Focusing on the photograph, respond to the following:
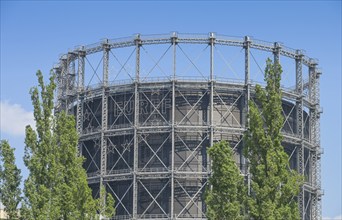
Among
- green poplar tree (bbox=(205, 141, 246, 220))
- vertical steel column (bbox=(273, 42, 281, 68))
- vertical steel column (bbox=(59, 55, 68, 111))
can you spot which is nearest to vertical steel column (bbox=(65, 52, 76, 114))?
vertical steel column (bbox=(59, 55, 68, 111))

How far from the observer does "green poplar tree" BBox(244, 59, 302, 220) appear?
33438 mm

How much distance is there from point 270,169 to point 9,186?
41.6 feet

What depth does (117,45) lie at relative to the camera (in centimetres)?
5803

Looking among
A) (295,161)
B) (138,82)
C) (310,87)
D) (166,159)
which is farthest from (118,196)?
(310,87)

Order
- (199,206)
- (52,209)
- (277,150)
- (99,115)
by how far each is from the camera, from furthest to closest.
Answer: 1. (99,115)
2. (199,206)
3. (52,209)
4. (277,150)

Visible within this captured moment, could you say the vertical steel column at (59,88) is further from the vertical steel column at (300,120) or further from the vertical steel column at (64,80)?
the vertical steel column at (300,120)

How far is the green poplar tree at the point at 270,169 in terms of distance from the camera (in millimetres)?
33438

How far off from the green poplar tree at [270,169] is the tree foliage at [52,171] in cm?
895

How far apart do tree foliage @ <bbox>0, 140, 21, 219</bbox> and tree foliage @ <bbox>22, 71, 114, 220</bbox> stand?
97 centimetres

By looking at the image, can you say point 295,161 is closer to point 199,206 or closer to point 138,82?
point 199,206

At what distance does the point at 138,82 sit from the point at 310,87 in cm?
1444

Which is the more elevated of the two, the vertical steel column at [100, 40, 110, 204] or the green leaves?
the vertical steel column at [100, 40, 110, 204]

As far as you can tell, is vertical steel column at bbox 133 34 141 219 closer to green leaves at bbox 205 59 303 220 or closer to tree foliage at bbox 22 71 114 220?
tree foliage at bbox 22 71 114 220

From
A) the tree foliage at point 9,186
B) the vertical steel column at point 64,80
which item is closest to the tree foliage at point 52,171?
the tree foliage at point 9,186
